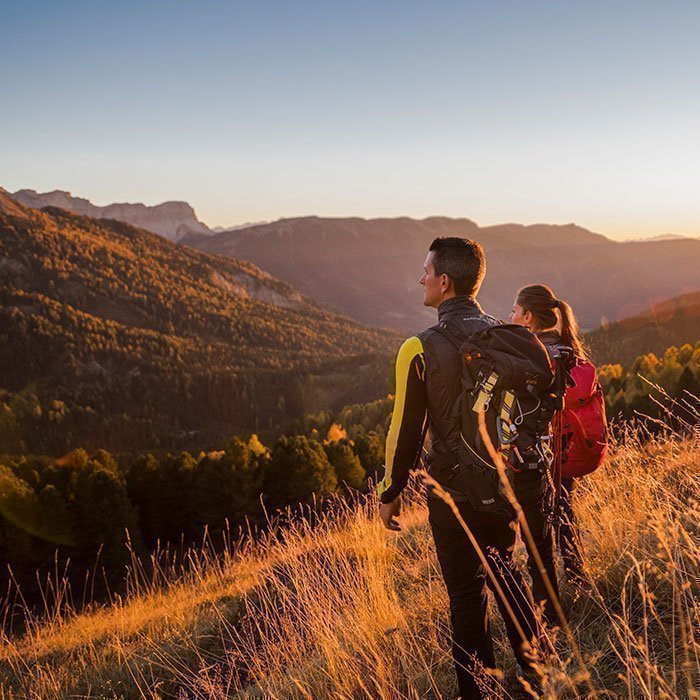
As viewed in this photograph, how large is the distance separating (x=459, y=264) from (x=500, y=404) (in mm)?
709

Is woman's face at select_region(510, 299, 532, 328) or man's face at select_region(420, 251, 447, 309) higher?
man's face at select_region(420, 251, 447, 309)

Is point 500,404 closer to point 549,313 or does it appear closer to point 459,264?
point 459,264

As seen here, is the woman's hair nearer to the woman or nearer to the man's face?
the woman

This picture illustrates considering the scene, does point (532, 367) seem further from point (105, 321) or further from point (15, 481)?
point (105, 321)

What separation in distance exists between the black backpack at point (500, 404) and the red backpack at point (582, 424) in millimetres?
932

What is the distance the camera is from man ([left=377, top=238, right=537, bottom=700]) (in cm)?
253

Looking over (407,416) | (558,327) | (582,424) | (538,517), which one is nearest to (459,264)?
→ (407,416)

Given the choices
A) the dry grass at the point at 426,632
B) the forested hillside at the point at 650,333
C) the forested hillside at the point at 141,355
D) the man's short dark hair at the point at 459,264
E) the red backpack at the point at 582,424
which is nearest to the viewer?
the dry grass at the point at 426,632

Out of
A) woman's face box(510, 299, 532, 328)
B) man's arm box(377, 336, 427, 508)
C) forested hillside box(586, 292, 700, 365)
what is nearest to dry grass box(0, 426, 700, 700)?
man's arm box(377, 336, 427, 508)

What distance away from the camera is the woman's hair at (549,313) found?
3410 mm

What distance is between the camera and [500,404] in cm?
240

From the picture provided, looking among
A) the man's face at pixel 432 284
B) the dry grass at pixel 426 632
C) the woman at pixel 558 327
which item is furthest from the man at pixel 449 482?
the woman at pixel 558 327

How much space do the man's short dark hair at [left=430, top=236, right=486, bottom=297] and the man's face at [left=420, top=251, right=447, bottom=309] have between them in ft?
0.08

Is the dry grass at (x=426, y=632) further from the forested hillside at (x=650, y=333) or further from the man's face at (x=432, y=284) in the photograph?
the forested hillside at (x=650, y=333)
